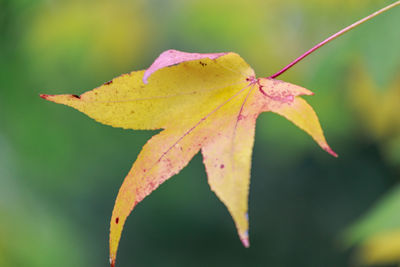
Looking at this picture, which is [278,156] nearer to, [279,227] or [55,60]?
[279,227]

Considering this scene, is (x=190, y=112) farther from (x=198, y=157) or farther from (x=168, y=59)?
(x=198, y=157)

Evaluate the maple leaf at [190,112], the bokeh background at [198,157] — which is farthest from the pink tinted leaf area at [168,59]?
the bokeh background at [198,157]

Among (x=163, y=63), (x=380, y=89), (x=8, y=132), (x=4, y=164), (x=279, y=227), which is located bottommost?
(x=279, y=227)

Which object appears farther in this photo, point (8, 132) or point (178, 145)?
point (8, 132)

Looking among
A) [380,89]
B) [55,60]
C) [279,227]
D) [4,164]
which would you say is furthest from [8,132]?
[279,227]

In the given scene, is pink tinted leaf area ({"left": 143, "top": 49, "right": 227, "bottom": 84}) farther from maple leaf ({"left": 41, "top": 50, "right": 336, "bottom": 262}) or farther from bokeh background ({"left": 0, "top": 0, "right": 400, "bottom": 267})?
bokeh background ({"left": 0, "top": 0, "right": 400, "bottom": 267})

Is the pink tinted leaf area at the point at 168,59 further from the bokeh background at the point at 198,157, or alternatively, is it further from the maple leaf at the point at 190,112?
the bokeh background at the point at 198,157
